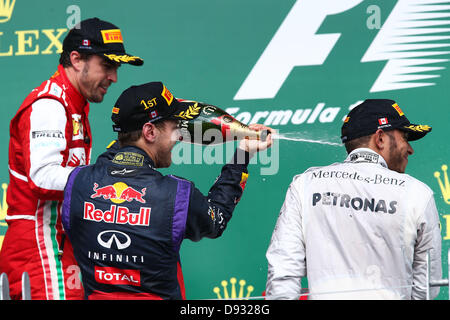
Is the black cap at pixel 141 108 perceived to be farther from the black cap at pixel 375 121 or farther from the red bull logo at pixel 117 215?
the black cap at pixel 375 121

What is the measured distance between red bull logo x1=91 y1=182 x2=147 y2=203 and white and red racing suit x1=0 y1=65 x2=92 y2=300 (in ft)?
1.03

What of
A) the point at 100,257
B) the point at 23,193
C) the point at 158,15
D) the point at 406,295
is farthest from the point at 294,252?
the point at 158,15

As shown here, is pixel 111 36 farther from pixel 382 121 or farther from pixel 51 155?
pixel 382 121

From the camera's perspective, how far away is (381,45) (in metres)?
3.62

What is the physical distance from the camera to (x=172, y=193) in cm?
228

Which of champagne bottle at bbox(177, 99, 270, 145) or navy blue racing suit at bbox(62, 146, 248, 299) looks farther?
champagne bottle at bbox(177, 99, 270, 145)

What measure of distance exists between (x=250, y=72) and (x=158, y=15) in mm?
571

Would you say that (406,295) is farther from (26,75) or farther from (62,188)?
(26,75)

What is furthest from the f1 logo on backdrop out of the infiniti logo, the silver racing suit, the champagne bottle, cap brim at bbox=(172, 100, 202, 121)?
the infiniti logo

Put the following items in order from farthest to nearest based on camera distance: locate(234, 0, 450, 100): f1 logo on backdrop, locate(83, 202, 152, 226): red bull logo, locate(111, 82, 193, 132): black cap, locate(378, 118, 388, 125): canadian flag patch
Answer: locate(234, 0, 450, 100): f1 logo on backdrop, locate(378, 118, 388, 125): canadian flag patch, locate(111, 82, 193, 132): black cap, locate(83, 202, 152, 226): red bull logo

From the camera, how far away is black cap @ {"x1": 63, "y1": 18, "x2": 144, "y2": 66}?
2736mm

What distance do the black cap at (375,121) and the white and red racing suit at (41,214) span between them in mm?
989

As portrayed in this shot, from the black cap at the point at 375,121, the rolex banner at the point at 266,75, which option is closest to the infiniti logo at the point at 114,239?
the black cap at the point at 375,121

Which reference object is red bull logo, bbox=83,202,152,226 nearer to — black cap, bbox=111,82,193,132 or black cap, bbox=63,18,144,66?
black cap, bbox=111,82,193,132
